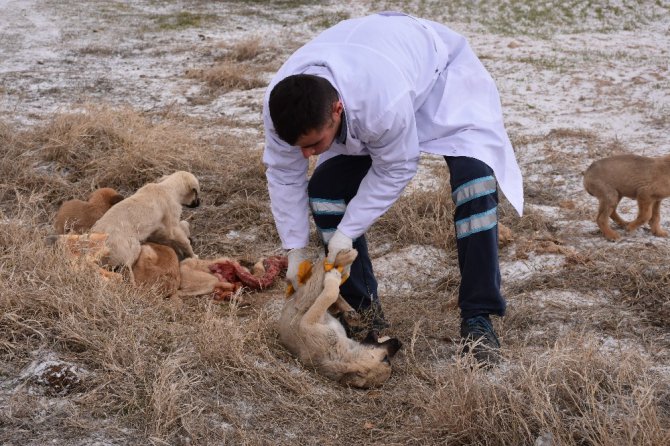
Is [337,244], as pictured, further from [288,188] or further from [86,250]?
[86,250]

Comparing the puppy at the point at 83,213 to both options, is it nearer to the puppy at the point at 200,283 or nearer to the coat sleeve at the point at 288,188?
the puppy at the point at 200,283

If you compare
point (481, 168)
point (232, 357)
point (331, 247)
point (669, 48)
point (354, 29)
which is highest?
point (354, 29)

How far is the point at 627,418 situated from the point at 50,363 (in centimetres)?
228

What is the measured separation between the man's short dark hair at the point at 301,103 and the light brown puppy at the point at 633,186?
10.4 ft

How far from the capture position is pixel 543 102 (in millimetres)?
8438

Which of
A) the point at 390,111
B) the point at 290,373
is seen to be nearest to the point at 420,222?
the point at 290,373

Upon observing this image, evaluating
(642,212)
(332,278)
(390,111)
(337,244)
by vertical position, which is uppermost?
(390,111)

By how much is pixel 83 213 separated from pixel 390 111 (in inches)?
104

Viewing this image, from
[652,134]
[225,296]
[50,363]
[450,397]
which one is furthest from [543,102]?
[50,363]

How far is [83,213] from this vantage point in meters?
4.89

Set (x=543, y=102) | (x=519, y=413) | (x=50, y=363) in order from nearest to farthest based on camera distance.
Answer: (x=519, y=413) < (x=50, y=363) < (x=543, y=102)

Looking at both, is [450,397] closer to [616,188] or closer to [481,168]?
[481,168]

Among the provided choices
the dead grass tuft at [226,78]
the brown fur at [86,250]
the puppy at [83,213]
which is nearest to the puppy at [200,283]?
the brown fur at [86,250]

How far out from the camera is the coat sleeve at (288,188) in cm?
340
